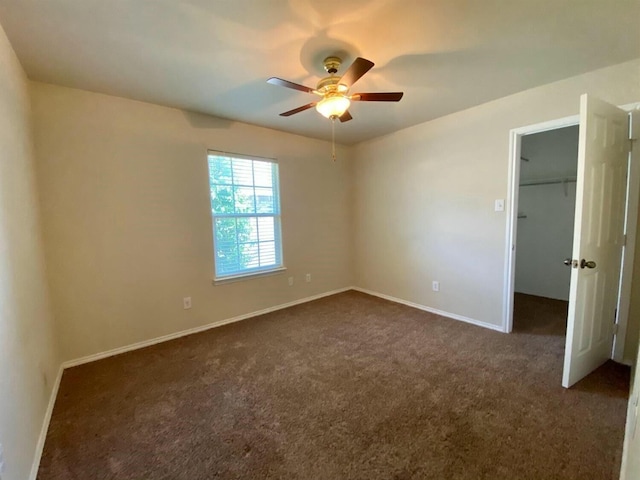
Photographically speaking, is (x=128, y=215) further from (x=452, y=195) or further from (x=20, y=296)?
(x=452, y=195)

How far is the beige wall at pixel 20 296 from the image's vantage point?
1298mm

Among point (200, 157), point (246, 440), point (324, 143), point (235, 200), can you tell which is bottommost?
point (246, 440)

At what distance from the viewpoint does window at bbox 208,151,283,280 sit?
10.9 ft

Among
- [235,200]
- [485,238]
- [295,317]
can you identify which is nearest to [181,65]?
[235,200]

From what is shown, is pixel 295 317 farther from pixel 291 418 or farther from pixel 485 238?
pixel 485 238

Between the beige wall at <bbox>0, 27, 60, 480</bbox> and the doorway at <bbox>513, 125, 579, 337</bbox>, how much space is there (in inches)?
180

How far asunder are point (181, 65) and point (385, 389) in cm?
280

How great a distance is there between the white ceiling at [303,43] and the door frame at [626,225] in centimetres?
39

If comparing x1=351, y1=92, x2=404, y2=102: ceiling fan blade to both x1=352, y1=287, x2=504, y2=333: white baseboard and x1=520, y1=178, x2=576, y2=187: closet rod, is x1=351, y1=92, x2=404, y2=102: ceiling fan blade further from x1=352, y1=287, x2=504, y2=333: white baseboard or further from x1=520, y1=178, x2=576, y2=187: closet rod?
x1=520, y1=178, x2=576, y2=187: closet rod

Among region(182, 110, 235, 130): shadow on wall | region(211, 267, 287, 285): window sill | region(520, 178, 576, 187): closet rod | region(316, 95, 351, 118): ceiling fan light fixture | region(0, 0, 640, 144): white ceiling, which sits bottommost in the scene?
region(211, 267, 287, 285): window sill

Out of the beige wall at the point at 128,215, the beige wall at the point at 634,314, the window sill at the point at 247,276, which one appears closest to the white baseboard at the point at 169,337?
the beige wall at the point at 128,215

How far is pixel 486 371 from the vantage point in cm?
226

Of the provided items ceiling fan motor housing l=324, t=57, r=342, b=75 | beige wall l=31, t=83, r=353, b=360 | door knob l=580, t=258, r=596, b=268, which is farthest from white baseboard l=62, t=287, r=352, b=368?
door knob l=580, t=258, r=596, b=268

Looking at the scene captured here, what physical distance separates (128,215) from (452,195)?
3.47 m
